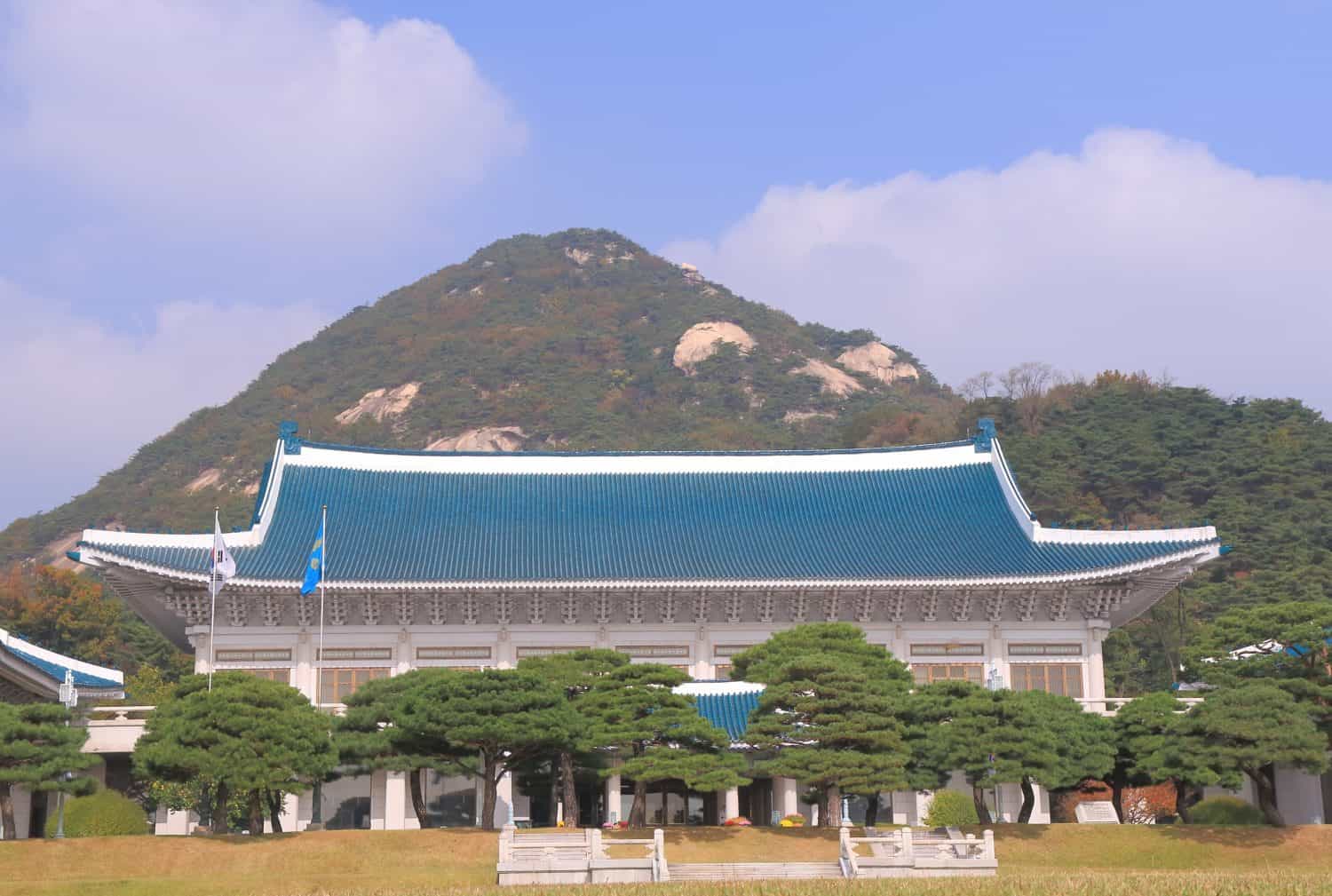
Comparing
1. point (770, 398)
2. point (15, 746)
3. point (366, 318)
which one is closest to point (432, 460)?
point (15, 746)

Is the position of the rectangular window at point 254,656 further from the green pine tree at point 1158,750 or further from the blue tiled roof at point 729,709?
the green pine tree at point 1158,750

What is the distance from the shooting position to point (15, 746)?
2859 cm

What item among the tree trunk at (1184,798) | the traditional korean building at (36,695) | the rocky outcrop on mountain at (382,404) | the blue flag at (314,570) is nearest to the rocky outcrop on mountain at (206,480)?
the rocky outcrop on mountain at (382,404)

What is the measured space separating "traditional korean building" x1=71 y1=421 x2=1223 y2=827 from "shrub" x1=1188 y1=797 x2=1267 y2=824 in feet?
12.5

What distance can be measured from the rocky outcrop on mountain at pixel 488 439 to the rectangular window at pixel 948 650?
86.4 m

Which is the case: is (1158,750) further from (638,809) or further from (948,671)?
(638,809)

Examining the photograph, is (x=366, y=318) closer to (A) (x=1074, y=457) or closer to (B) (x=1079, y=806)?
(A) (x=1074, y=457)

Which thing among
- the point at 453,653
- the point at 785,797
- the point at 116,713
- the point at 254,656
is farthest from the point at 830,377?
the point at 116,713

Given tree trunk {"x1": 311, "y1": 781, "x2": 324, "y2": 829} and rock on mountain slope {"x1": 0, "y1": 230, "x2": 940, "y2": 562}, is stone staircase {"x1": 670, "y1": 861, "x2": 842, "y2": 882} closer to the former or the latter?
tree trunk {"x1": 311, "y1": 781, "x2": 324, "y2": 829}

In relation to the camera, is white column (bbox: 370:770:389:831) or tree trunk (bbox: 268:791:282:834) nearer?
tree trunk (bbox: 268:791:282:834)

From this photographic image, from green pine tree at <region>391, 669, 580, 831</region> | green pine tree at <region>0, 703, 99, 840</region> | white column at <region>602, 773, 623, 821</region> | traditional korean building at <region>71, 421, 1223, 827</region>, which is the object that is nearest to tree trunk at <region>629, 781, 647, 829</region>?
green pine tree at <region>391, 669, 580, 831</region>

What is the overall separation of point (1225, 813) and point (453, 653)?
19321 millimetres

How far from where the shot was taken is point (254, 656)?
39.0 metres

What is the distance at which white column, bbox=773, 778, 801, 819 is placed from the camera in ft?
116
